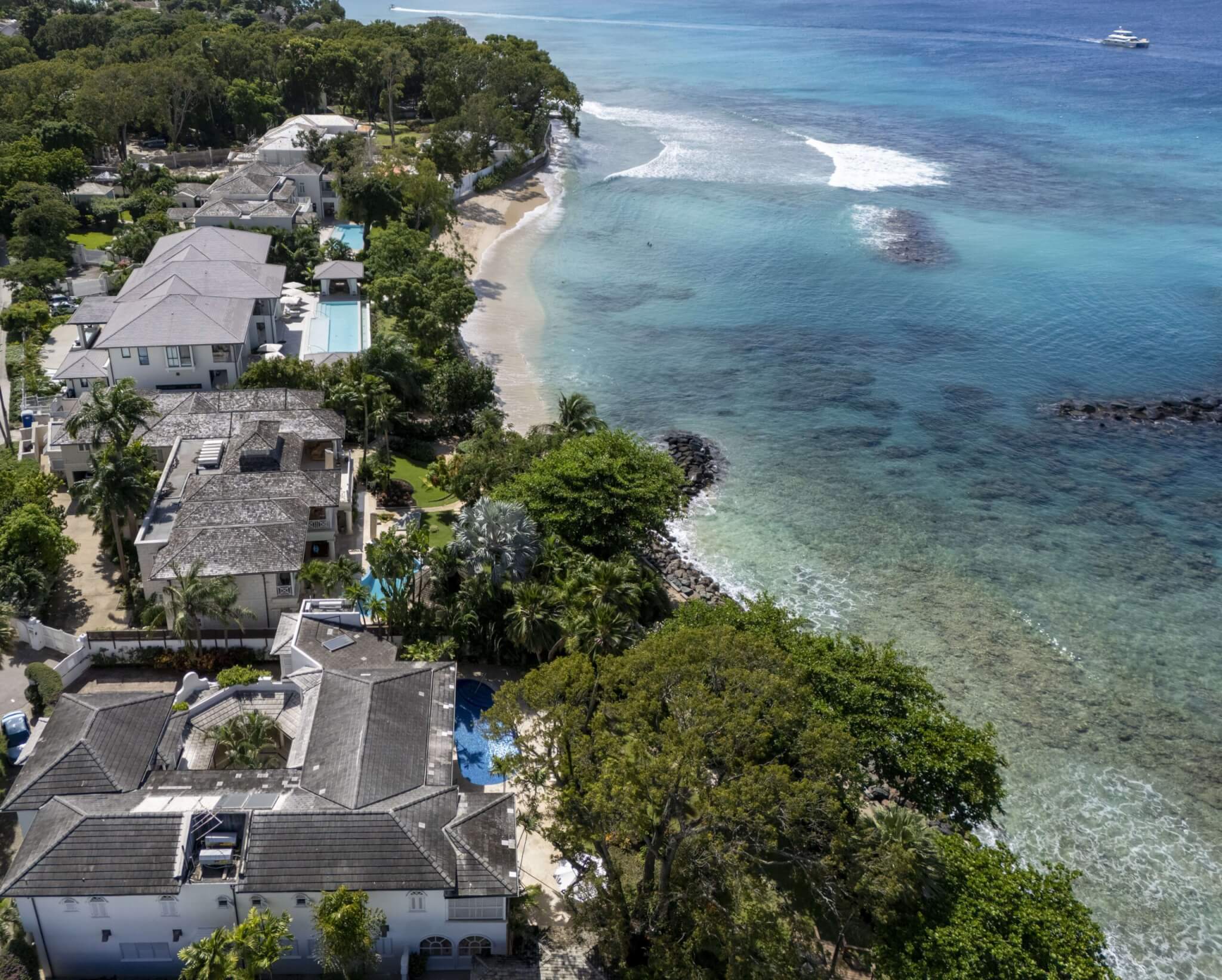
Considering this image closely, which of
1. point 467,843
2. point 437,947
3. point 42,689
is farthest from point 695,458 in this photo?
point 42,689

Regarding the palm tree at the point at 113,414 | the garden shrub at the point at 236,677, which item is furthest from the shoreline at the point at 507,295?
the garden shrub at the point at 236,677

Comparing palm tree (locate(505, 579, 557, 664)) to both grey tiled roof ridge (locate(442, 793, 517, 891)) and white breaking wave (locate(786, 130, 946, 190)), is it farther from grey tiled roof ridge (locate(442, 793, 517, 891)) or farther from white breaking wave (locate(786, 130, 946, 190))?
white breaking wave (locate(786, 130, 946, 190))

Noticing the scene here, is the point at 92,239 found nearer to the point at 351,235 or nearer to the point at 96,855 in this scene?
the point at 351,235

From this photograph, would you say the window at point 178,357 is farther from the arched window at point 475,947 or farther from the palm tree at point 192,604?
the arched window at point 475,947

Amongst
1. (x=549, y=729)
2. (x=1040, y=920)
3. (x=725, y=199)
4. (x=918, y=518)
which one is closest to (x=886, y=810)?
(x=1040, y=920)

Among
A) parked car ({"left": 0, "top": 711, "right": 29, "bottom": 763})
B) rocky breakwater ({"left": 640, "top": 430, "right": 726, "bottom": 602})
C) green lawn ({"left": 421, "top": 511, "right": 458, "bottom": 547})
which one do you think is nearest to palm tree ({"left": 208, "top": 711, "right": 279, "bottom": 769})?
parked car ({"left": 0, "top": 711, "right": 29, "bottom": 763})
